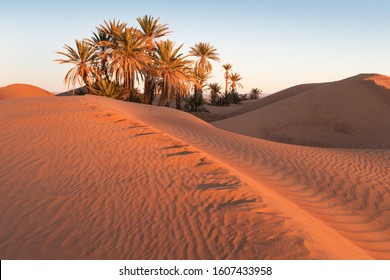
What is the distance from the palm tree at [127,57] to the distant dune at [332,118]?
803cm

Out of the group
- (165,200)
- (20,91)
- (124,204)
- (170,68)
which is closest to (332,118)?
(170,68)

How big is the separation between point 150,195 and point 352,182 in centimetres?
521

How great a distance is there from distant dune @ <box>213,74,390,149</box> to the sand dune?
8363 millimetres

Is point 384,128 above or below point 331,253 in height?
above

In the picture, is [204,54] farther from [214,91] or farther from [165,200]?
[165,200]

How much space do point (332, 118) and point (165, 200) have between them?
54.6ft

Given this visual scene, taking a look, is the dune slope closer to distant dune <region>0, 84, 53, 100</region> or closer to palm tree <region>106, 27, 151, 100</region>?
palm tree <region>106, 27, 151, 100</region>

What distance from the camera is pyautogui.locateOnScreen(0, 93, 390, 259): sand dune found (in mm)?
3385

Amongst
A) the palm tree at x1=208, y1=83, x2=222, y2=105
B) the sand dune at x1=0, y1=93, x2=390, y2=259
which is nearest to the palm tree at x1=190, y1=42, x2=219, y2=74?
the palm tree at x1=208, y1=83, x2=222, y2=105

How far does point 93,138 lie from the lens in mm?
7016

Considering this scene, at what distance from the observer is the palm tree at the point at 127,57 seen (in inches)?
878

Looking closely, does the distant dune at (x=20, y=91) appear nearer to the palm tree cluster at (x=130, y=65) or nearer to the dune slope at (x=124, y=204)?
the palm tree cluster at (x=130, y=65)
